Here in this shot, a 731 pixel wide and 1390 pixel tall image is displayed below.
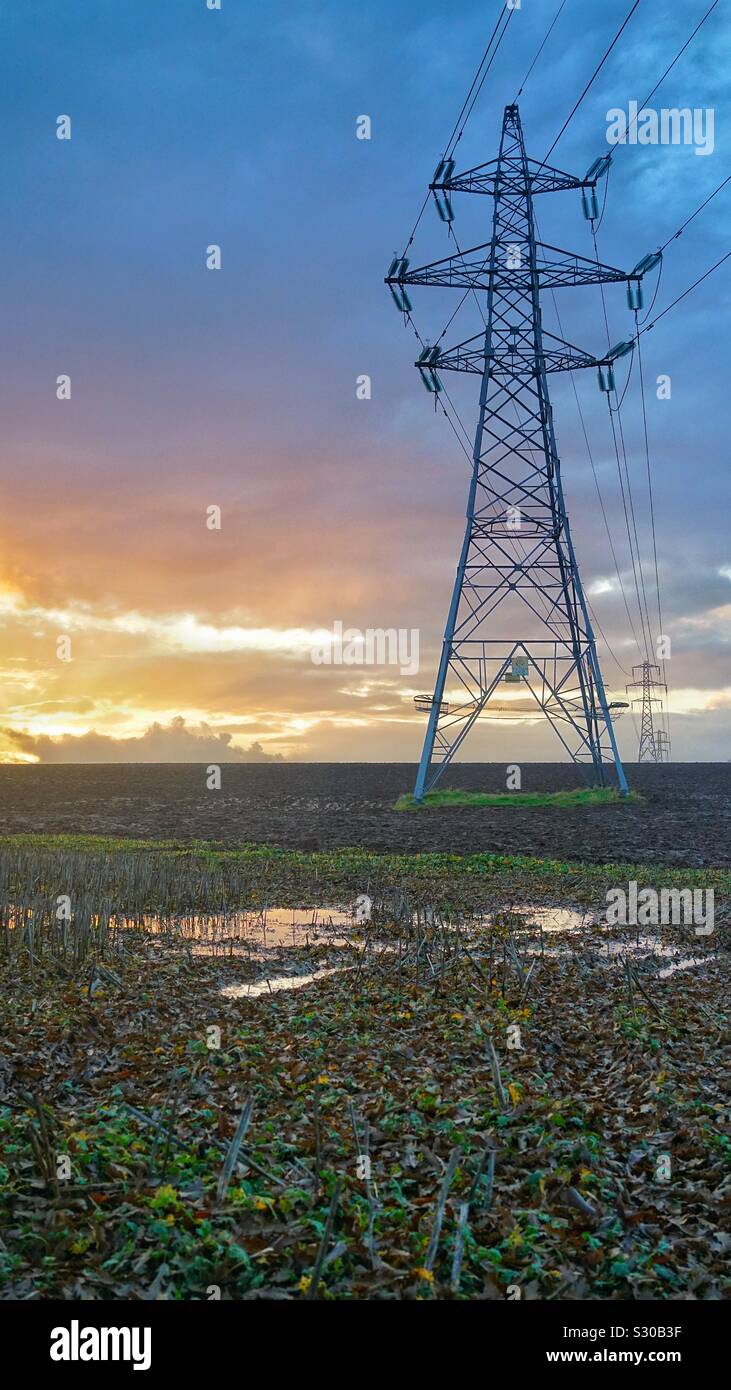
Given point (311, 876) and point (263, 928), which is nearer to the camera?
point (263, 928)

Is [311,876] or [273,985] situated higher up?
[273,985]

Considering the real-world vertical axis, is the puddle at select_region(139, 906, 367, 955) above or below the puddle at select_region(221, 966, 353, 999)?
below

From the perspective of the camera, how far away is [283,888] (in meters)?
27.9

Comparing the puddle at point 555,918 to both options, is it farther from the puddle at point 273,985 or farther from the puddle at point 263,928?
the puddle at point 273,985

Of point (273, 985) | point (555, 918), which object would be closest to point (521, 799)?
point (555, 918)

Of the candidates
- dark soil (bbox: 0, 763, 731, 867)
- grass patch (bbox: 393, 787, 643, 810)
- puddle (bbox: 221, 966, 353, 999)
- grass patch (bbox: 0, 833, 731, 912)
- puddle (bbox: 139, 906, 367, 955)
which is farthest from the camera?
grass patch (bbox: 393, 787, 643, 810)

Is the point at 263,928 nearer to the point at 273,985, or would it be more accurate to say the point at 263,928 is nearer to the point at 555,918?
the point at 273,985

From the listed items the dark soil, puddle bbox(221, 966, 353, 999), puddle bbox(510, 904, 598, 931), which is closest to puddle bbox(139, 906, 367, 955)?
puddle bbox(221, 966, 353, 999)

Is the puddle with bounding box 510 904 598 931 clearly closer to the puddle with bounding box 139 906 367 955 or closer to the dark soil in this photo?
the puddle with bounding box 139 906 367 955

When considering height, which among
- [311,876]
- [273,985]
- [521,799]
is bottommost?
[311,876]

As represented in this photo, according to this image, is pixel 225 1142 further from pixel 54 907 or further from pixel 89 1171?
pixel 54 907

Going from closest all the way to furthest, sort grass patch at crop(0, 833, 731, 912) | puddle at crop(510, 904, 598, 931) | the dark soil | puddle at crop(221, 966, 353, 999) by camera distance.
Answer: puddle at crop(221, 966, 353, 999)
puddle at crop(510, 904, 598, 931)
grass patch at crop(0, 833, 731, 912)
the dark soil
